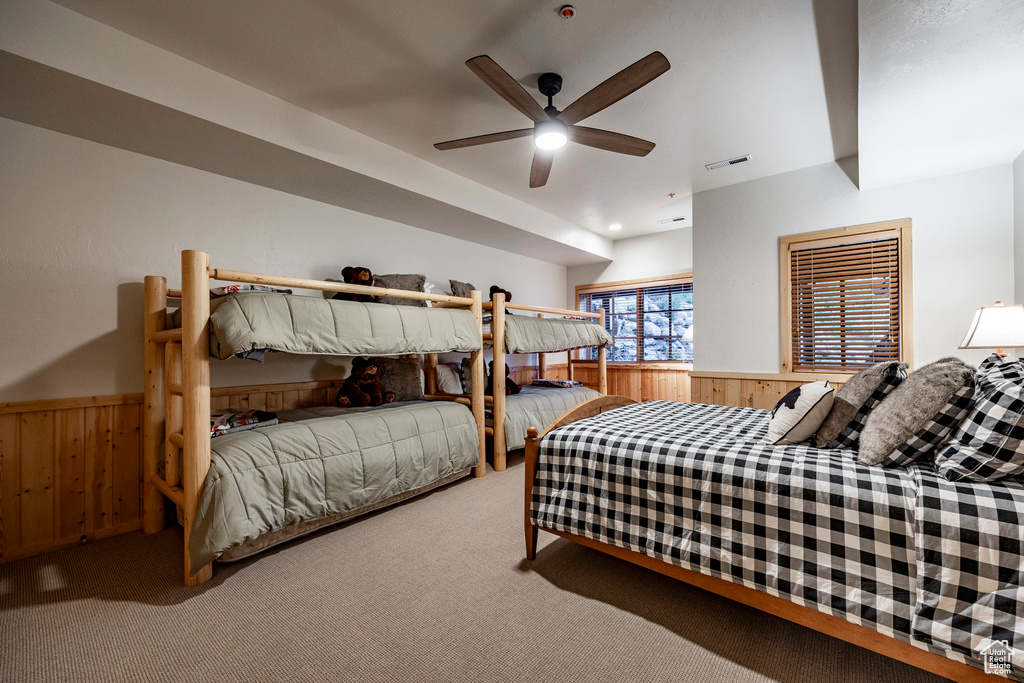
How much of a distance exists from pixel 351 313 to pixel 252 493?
107 centimetres

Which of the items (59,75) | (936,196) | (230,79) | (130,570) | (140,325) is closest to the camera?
(59,75)

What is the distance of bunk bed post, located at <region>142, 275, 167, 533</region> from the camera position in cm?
257

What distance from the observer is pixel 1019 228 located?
2.88 m

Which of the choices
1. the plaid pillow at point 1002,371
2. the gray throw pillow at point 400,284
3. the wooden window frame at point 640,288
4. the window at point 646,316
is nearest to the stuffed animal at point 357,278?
the gray throw pillow at point 400,284

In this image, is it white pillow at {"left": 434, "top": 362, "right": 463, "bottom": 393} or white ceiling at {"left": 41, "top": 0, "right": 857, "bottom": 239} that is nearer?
white ceiling at {"left": 41, "top": 0, "right": 857, "bottom": 239}

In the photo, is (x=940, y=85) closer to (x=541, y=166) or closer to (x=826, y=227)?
(x=826, y=227)

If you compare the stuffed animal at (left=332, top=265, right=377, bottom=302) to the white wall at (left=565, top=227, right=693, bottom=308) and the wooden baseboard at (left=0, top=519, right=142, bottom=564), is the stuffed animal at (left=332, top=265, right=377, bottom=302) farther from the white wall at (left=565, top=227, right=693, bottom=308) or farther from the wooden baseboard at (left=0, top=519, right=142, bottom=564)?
the white wall at (left=565, top=227, right=693, bottom=308)

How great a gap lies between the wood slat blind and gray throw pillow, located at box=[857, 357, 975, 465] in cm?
234

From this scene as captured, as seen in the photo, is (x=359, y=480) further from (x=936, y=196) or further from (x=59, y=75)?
(x=936, y=196)

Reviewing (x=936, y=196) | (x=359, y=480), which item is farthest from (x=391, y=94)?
(x=936, y=196)

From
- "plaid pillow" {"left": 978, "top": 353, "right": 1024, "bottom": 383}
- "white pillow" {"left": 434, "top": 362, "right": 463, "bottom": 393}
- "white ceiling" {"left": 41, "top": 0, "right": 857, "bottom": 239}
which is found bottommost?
"white pillow" {"left": 434, "top": 362, "right": 463, "bottom": 393}

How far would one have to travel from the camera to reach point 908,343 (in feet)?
11.0

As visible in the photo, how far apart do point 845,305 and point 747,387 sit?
1.05m

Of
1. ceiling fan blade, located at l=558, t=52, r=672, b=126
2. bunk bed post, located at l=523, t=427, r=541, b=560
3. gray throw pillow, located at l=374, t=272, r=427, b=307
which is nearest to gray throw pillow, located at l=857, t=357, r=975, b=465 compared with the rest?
bunk bed post, located at l=523, t=427, r=541, b=560
